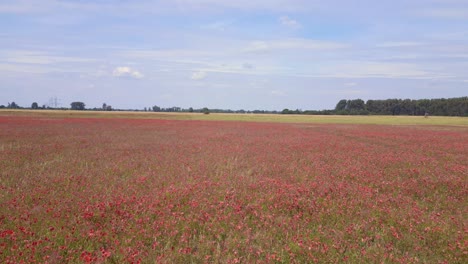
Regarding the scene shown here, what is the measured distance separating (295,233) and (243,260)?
1.49 m

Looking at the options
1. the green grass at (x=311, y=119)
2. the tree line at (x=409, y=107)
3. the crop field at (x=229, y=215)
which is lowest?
the crop field at (x=229, y=215)

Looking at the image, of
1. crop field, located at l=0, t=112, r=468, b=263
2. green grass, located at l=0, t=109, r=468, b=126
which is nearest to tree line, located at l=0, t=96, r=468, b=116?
green grass, located at l=0, t=109, r=468, b=126

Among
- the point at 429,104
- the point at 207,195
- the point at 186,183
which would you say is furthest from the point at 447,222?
the point at 429,104

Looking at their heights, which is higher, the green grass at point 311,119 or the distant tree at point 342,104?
Result: the distant tree at point 342,104

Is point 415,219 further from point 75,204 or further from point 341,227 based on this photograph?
point 75,204

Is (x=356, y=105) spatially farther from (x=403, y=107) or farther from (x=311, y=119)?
(x=311, y=119)

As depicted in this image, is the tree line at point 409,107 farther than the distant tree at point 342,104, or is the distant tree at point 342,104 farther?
the distant tree at point 342,104

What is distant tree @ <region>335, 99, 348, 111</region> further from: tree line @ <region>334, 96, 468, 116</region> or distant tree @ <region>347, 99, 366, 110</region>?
distant tree @ <region>347, 99, 366, 110</region>

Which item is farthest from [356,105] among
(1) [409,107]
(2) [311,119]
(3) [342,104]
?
(2) [311,119]

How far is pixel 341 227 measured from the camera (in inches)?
266

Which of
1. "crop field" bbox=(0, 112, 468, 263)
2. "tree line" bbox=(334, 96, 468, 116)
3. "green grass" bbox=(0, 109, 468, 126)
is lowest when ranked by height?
"crop field" bbox=(0, 112, 468, 263)

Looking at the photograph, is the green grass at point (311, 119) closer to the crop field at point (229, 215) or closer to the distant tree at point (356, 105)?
the distant tree at point (356, 105)

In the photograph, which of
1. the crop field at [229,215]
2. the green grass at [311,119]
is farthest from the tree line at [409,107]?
the crop field at [229,215]

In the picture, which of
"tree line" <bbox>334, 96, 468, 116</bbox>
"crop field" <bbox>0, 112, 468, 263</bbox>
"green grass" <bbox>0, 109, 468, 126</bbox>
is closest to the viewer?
"crop field" <bbox>0, 112, 468, 263</bbox>
